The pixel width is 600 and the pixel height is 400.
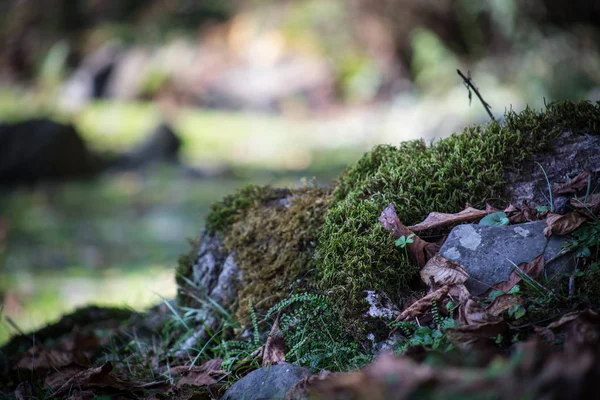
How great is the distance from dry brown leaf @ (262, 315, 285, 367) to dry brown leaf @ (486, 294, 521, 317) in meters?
0.89

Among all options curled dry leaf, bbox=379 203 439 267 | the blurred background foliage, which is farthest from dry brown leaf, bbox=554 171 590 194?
the blurred background foliage

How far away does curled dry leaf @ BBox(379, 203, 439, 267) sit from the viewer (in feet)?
7.66

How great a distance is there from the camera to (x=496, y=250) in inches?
87.5

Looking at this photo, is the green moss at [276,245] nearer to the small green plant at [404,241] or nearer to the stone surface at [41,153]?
the small green plant at [404,241]

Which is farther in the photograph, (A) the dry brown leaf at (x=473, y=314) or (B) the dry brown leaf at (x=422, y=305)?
(B) the dry brown leaf at (x=422, y=305)

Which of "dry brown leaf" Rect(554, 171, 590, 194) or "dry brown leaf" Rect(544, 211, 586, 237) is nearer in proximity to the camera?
"dry brown leaf" Rect(544, 211, 586, 237)

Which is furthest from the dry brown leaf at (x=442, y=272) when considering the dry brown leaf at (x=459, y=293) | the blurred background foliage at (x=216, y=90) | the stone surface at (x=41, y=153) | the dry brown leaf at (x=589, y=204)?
the stone surface at (x=41, y=153)

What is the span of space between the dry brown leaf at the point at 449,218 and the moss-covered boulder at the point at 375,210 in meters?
0.08

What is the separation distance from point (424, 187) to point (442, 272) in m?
0.47

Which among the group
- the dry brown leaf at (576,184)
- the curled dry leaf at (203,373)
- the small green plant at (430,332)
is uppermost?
the dry brown leaf at (576,184)

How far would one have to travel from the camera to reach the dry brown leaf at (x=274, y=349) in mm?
2311

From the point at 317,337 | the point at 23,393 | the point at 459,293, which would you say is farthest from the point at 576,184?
the point at 23,393

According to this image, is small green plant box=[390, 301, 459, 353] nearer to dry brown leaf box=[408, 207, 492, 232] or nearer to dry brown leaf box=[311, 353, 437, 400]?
dry brown leaf box=[408, 207, 492, 232]

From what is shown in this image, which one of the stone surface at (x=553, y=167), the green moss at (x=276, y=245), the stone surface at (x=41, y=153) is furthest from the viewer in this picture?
the stone surface at (x=41, y=153)
